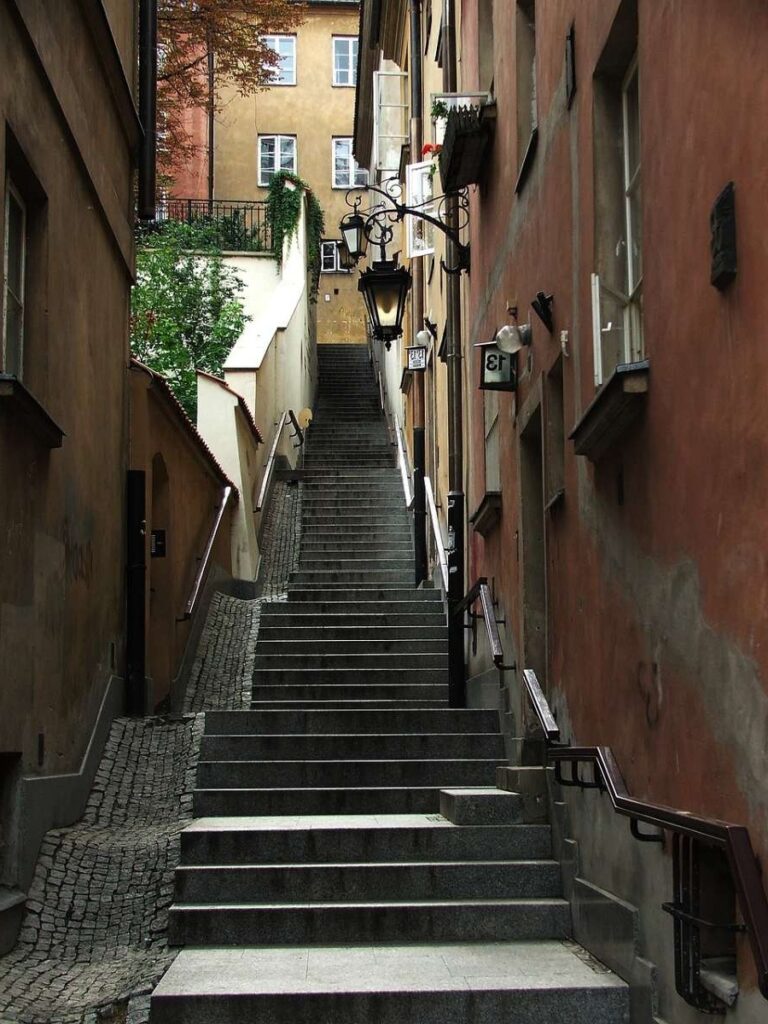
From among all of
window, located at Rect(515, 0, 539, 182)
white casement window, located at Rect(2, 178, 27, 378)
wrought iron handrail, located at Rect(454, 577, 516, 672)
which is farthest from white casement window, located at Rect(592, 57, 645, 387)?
white casement window, located at Rect(2, 178, 27, 378)

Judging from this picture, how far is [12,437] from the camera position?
7.08 metres

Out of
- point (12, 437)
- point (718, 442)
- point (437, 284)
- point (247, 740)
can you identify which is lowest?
point (247, 740)

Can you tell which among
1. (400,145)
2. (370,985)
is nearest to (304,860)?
(370,985)

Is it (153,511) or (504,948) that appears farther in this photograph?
(153,511)

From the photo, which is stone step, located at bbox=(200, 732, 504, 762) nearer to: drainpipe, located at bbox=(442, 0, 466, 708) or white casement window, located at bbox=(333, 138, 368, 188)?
drainpipe, located at bbox=(442, 0, 466, 708)

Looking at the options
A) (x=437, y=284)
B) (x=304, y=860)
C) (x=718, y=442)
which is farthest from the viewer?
(x=437, y=284)

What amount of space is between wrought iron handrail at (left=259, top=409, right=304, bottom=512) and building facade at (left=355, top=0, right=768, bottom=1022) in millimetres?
8355

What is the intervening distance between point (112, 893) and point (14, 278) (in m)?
3.55

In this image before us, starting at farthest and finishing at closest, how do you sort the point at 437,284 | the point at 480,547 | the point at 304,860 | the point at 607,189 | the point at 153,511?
the point at 437,284 → the point at 153,511 → the point at 480,547 → the point at 304,860 → the point at 607,189

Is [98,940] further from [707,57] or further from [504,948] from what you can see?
[707,57]

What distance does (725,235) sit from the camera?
417cm

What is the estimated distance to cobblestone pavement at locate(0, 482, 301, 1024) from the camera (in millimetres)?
6195

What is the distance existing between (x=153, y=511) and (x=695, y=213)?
28.9 feet

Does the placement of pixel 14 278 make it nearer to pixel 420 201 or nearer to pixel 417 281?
pixel 420 201
